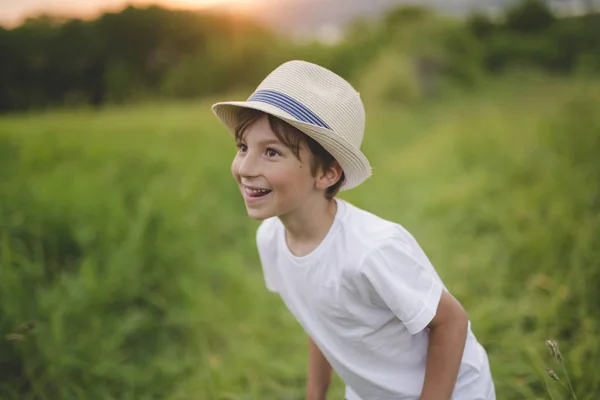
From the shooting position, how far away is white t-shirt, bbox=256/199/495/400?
112 cm

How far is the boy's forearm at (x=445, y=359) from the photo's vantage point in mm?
1171

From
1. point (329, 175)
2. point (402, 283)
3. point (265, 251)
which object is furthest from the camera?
point (265, 251)

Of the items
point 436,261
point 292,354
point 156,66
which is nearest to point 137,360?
point 292,354

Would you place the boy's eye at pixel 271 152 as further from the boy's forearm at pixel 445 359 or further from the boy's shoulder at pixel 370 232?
the boy's forearm at pixel 445 359

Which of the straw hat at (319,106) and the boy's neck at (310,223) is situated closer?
the straw hat at (319,106)

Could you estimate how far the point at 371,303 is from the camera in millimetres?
1212

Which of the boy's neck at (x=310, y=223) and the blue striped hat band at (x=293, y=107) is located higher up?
the blue striped hat band at (x=293, y=107)

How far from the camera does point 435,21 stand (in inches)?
830

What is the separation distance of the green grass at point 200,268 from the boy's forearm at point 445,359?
95 centimetres

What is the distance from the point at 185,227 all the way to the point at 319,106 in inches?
90.9

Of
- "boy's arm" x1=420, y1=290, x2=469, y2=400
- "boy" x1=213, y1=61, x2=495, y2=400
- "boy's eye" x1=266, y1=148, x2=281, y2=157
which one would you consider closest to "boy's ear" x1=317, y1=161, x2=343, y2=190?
"boy" x1=213, y1=61, x2=495, y2=400

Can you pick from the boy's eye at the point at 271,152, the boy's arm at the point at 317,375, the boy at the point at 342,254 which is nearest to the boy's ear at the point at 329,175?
the boy at the point at 342,254

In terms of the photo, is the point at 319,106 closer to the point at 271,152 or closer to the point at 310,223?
the point at 271,152

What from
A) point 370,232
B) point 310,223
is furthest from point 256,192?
point 370,232
